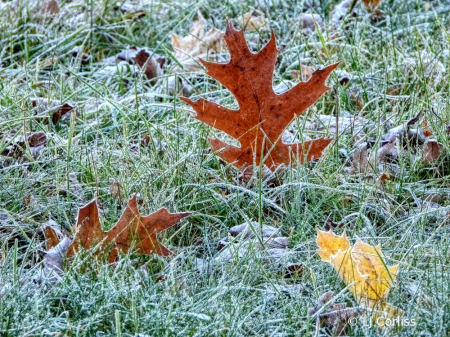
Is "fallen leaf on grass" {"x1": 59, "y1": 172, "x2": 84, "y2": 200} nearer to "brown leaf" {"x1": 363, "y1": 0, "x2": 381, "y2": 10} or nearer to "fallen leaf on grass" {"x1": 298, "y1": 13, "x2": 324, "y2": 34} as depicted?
"fallen leaf on grass" {"x1": 298, "y1": 13, "x2": 324, "y2": 34}

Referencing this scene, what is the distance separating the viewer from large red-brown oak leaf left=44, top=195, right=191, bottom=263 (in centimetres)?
164

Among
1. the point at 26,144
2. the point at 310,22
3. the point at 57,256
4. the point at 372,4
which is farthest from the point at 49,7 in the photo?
the point at 57,256

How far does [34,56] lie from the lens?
3.22m

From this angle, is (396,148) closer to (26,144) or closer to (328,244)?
(328,244)

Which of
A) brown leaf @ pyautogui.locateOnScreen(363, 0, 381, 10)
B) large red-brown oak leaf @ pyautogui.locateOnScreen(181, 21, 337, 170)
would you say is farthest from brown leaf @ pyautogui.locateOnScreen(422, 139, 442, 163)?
brown leaf @ pyautogui.locateOnScreen(363, 0, 381, 10)

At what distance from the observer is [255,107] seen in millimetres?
2039

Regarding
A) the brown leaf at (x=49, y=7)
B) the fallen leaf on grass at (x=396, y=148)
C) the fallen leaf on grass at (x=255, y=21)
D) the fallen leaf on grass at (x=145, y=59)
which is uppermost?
the brown leaf at (x=49, y=7)

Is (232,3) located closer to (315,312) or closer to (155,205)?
(155,205)

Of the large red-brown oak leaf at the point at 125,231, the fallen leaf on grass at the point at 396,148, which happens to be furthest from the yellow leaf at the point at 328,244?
the fallen leaf on grass at the point at 396,148

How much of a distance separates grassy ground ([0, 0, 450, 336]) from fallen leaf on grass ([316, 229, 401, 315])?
33mm

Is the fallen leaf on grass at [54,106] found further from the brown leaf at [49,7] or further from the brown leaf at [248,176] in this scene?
the brown leaf at [49,7]

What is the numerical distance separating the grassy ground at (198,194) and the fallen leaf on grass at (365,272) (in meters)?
0.03

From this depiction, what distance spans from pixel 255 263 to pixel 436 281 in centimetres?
44

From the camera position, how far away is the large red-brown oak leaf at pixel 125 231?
1.64m
